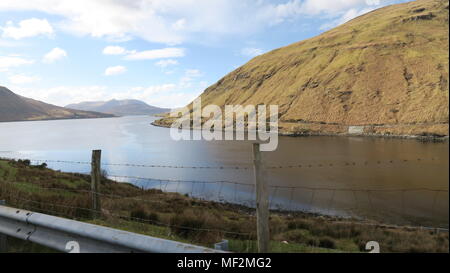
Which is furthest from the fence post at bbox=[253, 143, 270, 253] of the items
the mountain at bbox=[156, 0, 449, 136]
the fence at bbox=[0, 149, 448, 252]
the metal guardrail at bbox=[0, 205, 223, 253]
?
the mountain at bbox=[156, 0, 449, 136]

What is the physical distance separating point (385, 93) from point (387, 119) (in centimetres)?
1495

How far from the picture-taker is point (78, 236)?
454 cm

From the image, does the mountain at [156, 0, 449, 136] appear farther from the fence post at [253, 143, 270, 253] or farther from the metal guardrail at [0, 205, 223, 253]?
the metal guardrail at [0, 205, 223, 253]

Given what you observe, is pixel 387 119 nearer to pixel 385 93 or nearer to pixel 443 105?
pixel 385 93

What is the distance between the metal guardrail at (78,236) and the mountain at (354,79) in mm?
53007

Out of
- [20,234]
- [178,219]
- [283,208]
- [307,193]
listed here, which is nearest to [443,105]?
[20,234]

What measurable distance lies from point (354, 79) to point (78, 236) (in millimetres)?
104699

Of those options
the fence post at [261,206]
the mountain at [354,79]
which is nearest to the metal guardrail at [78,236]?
the fence post at [261,206]

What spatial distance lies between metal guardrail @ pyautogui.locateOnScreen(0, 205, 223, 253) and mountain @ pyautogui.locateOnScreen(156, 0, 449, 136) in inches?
2087

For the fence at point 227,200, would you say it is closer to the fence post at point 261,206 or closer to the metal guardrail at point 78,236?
the fence post at point 261,206

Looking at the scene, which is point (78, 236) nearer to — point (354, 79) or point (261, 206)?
point (261, 206)

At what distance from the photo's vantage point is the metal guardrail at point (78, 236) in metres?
4.01

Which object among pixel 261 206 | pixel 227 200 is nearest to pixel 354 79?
pixel 227 200
